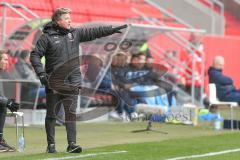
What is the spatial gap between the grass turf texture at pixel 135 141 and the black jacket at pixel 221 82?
1.04m

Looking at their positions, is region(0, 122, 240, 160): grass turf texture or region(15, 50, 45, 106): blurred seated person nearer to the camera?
region(0, 122, 240, 160): grass turf texture

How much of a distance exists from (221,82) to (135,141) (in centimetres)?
424

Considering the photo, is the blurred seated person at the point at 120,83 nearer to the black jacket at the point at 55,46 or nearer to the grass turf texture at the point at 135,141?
the grass turf texture at the point at 135,141

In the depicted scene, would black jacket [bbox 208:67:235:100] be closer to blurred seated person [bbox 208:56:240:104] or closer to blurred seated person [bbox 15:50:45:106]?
blurred seated person [bbox 208:56:240:104]

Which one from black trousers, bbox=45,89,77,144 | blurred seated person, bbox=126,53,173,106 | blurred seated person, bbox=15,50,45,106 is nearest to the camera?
black trousers, bbox=45,89,77,144

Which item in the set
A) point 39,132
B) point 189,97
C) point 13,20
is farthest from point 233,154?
point 189,97

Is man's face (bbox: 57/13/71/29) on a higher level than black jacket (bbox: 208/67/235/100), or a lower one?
higher

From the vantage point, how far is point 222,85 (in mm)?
16594

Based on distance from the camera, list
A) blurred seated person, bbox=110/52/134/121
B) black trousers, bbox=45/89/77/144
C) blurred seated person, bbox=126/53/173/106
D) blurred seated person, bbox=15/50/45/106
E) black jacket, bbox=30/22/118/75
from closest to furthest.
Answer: black jacket, bbox=30/22/118/75 < black trousers, bbox=45/89/77/144 < blurred seated person, bbox=15/50/45/106 < blurred seated person, bbox=110/52/134/121 < blurred seated person, bbox=126/53/173/106

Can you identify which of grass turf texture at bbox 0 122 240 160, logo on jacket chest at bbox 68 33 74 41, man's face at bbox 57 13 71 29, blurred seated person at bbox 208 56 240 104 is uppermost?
man's face at bbox 57 13 71 29

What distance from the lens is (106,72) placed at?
18.1m

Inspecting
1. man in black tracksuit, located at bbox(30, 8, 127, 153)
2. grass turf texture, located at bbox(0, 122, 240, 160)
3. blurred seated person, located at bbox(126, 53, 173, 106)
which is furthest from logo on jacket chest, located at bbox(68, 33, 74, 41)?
blurred seated person, located at bbox(126, 53, 173, 106)

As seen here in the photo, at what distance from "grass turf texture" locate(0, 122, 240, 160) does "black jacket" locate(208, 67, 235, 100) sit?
104 centimetres

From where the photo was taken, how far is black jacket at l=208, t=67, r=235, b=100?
1658cm
